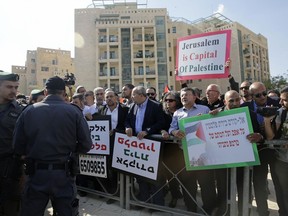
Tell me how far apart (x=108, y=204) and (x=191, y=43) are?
3661mm

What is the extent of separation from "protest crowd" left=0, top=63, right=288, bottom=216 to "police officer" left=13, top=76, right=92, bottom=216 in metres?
0.01

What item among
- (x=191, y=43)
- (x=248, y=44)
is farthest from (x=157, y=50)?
(x=191, y=43)

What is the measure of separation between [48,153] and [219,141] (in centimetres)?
226

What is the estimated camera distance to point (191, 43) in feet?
17.9

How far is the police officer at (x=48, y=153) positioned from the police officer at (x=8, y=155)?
0.47 m

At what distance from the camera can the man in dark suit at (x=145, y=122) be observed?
14.3 feet

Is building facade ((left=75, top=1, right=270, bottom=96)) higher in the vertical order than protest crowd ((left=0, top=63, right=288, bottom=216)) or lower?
higher

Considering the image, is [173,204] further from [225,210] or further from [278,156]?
[278,156]

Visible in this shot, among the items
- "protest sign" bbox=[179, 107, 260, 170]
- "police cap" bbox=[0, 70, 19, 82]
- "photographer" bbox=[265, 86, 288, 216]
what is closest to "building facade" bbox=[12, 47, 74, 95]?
"police cap" bbox=[0, 70, 19, 82]

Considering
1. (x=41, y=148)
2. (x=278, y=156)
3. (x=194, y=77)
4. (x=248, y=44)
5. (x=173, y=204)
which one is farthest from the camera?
(x=248, y=44)

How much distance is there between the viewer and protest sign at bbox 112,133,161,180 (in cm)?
419

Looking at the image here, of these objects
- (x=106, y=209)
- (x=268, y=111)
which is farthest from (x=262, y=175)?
(x=106, y=209)

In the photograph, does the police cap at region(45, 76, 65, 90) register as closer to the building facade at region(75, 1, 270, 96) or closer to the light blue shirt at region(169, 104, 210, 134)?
the light blue shirt at region(169, 104, 210, 134)

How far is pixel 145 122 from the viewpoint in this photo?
4512 millimetres
